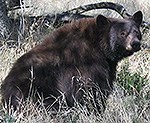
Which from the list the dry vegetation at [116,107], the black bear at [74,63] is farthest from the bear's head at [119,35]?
the dry vegetation at [116,107]

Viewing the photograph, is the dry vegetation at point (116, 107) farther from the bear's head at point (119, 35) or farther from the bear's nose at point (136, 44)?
the bear's nose at point (136, 44)

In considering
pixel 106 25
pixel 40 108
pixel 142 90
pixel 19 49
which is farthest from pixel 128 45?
pixel 19 49

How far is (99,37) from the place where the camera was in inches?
249

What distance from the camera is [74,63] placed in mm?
6191

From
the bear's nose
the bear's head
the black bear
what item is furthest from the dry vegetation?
the bear's nose

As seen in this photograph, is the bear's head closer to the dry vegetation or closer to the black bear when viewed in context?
the black bear

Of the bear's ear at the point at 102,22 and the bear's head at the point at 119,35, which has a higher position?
the bear's ear at the point at 102,22

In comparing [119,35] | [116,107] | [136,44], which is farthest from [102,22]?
[116,107]

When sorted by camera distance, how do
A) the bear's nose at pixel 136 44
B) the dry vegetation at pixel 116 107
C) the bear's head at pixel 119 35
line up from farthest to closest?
1. the bear's head at pixel 119 35
2. the bear's nose at pixel 136 44
3. the dry vegetation at pixel 116 107

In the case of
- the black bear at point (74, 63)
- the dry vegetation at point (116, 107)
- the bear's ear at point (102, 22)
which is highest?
the bear's ear at point (102, 22)

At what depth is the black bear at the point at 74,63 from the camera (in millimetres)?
6086

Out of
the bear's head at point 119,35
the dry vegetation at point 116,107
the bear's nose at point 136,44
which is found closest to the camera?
the dry vegetation at point 116,107

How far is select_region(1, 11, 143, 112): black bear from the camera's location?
20.0 ft

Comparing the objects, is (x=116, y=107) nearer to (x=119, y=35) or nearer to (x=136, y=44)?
(x=136, y=44)
